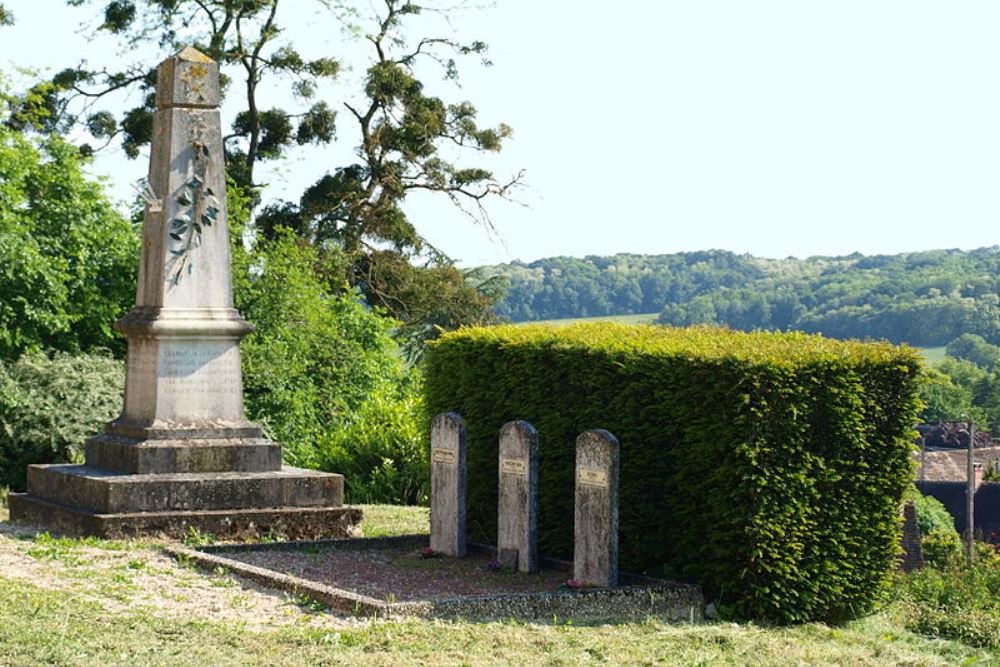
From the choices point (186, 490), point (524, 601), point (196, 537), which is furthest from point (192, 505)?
point (524, 601)

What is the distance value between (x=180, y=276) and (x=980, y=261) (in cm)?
8843

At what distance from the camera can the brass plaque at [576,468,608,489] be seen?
10.4 m

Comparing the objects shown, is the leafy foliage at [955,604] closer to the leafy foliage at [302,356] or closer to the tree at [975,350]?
the leafy foliage at [302,356]

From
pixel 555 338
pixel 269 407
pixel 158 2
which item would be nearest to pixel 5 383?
pixel 269 407

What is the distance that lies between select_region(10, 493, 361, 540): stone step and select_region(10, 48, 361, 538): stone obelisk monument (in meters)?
0.01

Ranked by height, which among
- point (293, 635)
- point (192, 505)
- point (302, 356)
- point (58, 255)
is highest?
point (58, 255)

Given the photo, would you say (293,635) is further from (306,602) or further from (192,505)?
(192,505)

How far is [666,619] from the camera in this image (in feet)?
32.5

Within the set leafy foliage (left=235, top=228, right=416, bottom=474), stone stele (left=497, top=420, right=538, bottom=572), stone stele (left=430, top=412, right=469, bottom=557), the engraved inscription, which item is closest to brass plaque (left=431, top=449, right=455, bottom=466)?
stone stele (left=430, top=412, right=469, bottom=557)

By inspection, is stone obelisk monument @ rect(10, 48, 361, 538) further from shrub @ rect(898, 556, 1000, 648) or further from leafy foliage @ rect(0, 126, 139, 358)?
leafy foliage @ rect(0, 126, 139, 358)

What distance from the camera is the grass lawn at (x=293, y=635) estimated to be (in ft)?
25.5

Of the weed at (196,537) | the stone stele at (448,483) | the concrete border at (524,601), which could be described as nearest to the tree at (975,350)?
the stone stele at (448,483)

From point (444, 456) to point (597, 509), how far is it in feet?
6.39

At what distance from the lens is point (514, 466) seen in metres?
11.2
